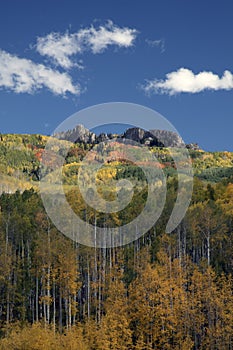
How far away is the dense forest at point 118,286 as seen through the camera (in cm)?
5638

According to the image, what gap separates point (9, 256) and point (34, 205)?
20.0 metres

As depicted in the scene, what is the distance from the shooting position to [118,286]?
205 feet

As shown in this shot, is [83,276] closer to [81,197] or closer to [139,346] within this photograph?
[81,197]

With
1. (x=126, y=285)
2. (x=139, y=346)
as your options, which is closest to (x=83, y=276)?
(x=126, y=285)

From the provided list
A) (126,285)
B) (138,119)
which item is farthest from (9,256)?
(138,119)

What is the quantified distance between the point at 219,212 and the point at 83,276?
2293 cm

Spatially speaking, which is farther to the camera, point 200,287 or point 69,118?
point 69,118

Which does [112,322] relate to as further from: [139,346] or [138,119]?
[138,119]

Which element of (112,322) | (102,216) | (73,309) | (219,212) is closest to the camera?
A: (112,322)

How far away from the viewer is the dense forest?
56.4 meters

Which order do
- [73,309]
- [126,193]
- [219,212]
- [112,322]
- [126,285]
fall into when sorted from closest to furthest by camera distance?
1. [112,322]
2. [73,309]
3. [126,285]
4. [219,212]
5. [126,193]

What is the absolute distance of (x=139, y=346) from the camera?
57938 mm

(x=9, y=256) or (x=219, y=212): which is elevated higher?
(x=219, y=212)

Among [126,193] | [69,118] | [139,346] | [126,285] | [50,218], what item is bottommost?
[139,346]
